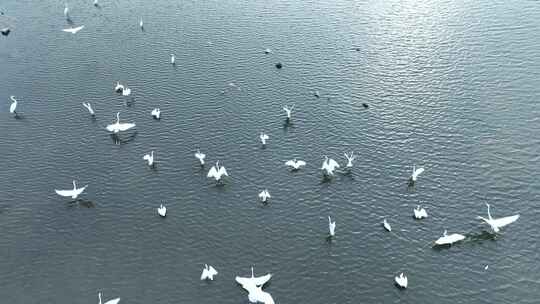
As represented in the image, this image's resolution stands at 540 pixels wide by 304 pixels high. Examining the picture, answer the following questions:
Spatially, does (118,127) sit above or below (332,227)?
above

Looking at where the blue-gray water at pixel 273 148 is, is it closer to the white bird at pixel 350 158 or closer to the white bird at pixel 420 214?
the white bird at pixel 420 214

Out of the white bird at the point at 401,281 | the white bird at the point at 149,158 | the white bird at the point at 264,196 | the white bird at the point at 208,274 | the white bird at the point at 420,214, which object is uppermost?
the white bird at the point at 149,158

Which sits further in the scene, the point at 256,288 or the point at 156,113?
the point at 156,113

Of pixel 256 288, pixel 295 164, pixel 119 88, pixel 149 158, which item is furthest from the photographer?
pixel 119 88

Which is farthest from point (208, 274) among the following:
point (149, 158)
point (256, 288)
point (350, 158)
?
point (350, 158)

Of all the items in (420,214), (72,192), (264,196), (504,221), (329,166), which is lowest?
(504,221)

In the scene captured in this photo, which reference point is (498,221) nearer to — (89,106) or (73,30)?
(89,106)

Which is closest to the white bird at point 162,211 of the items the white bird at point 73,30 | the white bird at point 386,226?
the white bird at point 386,226

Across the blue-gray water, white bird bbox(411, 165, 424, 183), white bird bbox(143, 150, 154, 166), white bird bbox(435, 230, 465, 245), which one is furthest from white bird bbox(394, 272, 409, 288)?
white bird bbox(143, 150, 154, 166)
